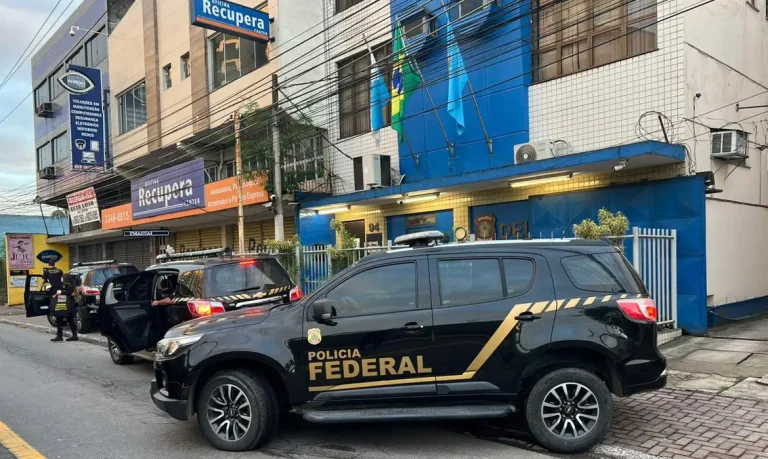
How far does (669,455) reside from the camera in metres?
4.46

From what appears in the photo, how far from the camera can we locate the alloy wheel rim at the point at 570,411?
15.0ft

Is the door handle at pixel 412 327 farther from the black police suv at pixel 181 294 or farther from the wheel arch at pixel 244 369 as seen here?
the black police suv at pixel 181 294

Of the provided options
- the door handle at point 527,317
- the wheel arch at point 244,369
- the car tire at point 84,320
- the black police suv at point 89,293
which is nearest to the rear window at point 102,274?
the black police suv at point 89,293

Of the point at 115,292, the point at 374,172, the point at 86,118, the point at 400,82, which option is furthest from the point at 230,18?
the point at 86,118

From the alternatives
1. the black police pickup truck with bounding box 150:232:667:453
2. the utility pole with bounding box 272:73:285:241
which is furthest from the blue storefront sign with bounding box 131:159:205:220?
the black police pickup truck with bounding box 150:232:667:453

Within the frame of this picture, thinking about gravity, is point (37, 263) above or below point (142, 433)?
above

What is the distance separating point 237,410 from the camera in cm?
486

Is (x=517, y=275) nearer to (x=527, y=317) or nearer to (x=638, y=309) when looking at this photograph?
(x=527, y=317)

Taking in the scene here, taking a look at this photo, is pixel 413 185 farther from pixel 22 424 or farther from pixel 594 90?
pixel 22 424

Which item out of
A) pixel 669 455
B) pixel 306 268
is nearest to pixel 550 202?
pixel 306 268

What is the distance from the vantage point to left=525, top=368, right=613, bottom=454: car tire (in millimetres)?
4562

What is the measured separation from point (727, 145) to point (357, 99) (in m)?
9.23

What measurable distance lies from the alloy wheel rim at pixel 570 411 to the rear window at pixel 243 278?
14.7 ft

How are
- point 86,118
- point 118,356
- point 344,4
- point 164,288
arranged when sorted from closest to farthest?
point 164,288 → point 118,356 → point 344,4 → point 86,118
